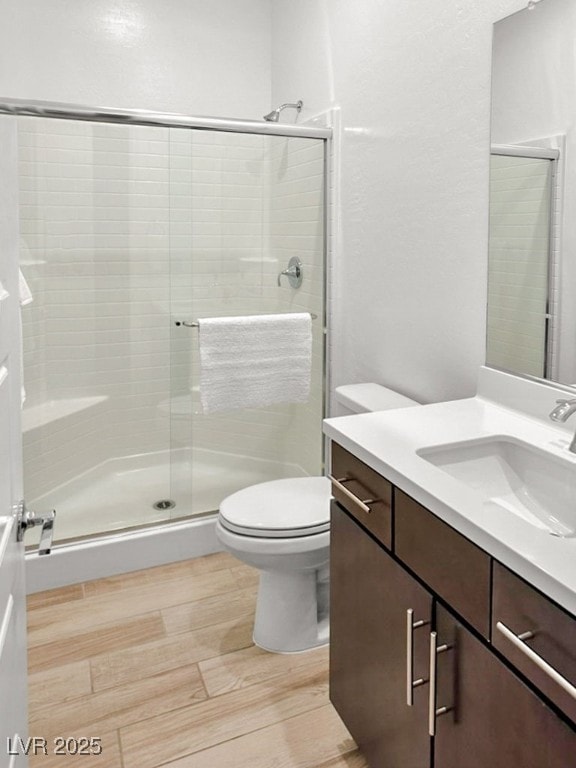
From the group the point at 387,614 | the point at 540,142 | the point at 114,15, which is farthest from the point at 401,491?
the point at 114,15

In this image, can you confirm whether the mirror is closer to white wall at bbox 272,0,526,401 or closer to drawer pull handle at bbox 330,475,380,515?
white wall at bbox 272,0,526,401

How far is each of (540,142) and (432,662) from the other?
1.17 meters

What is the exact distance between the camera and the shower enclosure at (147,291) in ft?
7.57

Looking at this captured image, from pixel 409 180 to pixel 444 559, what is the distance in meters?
1.34

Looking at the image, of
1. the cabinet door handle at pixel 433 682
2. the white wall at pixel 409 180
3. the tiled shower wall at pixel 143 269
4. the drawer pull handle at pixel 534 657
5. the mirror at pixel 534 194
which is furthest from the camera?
the tiled shower wall at pixel 143 269

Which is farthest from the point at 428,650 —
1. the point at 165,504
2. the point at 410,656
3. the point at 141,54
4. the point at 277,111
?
the point at 141,54

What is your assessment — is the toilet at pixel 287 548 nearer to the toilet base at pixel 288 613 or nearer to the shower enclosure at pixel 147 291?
the toilet base at pixel 288 613

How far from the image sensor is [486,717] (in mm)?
920

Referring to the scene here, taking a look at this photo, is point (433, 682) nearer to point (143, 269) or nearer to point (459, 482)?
point (459, 482)

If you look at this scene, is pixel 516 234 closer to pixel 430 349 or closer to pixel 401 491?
pixel 430 349

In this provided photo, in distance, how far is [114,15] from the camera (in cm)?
269

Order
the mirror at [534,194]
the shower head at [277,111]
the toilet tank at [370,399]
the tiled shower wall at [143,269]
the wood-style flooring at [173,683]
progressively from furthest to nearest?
the shower head at [277,111], the tiled shower wall at [143,269], the toilet tank at [370,399], the wood-style flooring at [173,683], the mirror at [534,194]

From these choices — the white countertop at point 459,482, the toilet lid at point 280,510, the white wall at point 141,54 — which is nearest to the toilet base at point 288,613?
the toilet lid at point 280,510

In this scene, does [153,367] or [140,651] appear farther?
[153,367]
